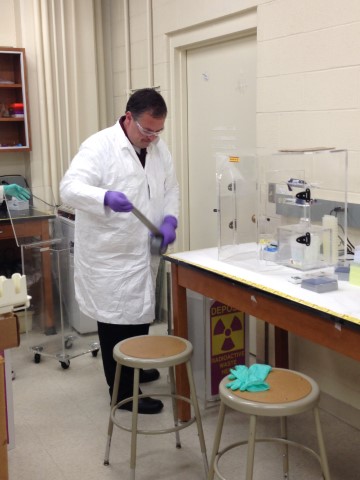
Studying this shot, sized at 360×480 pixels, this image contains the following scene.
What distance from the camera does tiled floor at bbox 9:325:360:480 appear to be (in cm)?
224

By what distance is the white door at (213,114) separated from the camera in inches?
122

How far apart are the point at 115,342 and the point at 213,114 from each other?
1.48 m

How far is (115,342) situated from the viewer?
2.64 metres

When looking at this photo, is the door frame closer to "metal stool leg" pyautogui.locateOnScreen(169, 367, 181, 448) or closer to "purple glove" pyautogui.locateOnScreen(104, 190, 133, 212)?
"purple glove" pyautogui.locateOnScreen(104, 190, 133, 212)

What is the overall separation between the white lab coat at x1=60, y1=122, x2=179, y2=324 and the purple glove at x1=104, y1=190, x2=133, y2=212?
9cm

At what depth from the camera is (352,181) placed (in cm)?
241

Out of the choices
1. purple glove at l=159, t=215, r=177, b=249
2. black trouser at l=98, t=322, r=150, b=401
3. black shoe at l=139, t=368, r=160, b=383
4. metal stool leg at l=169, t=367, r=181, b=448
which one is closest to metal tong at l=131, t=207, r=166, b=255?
purple glove at l=159, t=215, r=177, b=249

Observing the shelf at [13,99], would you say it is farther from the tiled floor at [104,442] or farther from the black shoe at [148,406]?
the black shoe at [148,406]

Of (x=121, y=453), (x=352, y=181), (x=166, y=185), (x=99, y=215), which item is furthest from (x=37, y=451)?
(x=352, y=181)

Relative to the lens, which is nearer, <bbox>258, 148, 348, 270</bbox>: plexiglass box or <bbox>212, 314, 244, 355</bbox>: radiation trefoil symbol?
<bbox>258, 148, 348, 270</bbox>: plexiglass box

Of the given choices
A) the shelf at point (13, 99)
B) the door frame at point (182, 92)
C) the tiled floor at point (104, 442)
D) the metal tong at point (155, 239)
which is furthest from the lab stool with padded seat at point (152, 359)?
the shelf at point (13, 99)

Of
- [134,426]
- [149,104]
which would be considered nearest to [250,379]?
[134,426]

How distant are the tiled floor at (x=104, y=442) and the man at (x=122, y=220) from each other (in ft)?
0.85

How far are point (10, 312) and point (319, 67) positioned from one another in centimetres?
170
